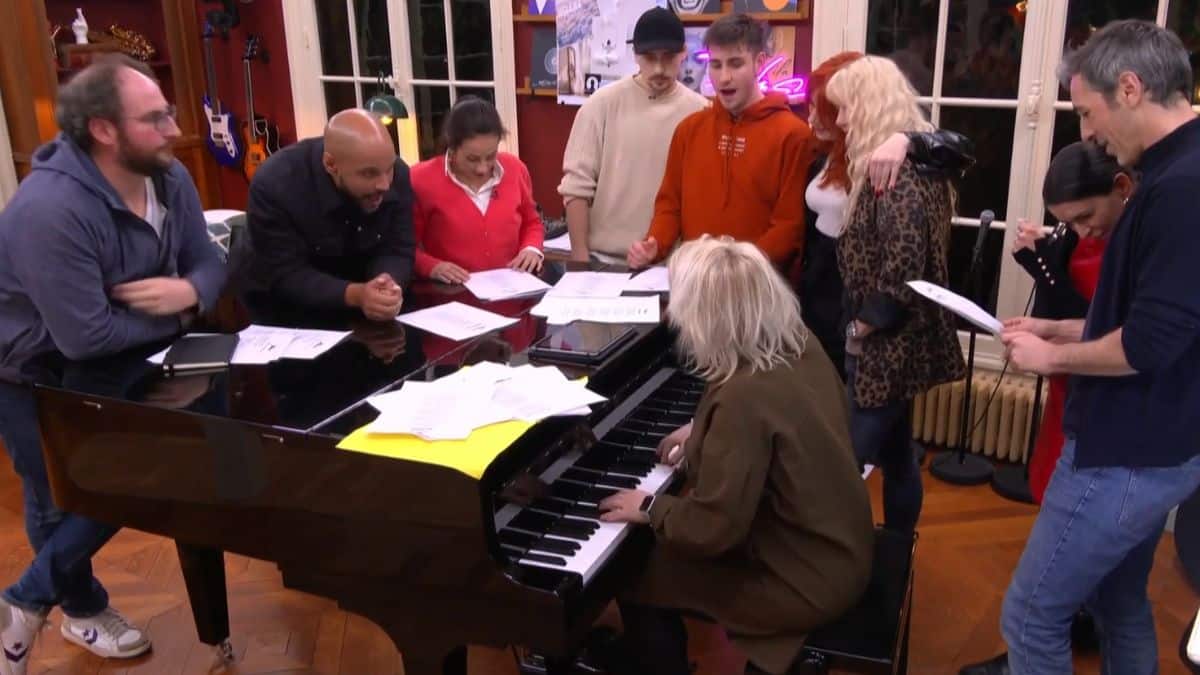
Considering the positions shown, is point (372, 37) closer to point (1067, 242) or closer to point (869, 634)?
point (1067, 242)

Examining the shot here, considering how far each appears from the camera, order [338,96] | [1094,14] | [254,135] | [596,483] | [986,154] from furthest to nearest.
Result: [254,135] → [338,96] → [986,154] → [1094,14] → [596,483]

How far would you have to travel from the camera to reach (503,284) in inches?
101

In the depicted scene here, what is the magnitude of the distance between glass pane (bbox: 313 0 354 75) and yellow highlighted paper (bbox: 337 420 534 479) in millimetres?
3915

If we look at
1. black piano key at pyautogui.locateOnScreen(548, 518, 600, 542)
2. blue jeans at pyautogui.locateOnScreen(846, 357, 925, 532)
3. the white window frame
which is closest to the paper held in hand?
blue jeans at pyautogui.locateOnScreen(846, 357, 925, 532)

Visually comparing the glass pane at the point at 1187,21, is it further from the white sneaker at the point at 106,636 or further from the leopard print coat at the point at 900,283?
the white sneaker at the point at 106,636

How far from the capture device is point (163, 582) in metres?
2.98

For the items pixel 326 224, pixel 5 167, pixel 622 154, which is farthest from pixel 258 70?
pixel 326 224

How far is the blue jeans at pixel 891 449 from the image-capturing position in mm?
2398

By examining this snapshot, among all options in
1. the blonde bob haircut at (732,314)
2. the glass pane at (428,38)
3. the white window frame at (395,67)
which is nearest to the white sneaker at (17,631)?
the blonde bob haircut at (732,314)

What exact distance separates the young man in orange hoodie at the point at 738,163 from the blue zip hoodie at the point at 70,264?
51.8 inches

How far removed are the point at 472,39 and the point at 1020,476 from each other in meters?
3.07

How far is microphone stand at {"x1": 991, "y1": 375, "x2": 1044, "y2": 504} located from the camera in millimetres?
3336

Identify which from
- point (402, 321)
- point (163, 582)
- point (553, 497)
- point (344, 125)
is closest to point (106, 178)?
point (344, 125)

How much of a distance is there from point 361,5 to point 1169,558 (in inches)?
166
